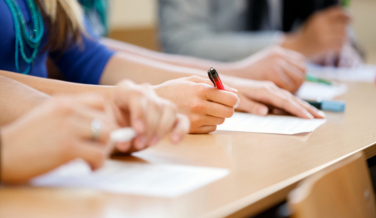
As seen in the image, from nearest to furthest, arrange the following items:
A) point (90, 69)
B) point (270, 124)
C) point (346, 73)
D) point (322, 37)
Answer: point (270, 124) < point (90, 69) < point (346, 73) < point (322, 37)

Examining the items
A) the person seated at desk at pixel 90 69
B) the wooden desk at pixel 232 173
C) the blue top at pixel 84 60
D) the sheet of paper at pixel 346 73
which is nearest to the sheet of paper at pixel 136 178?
the wooden desk at pixel 232 173

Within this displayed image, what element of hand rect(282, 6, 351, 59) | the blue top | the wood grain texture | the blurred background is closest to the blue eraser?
the wood grain texture

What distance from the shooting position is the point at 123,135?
47 cm

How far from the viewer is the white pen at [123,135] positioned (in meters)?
0.46

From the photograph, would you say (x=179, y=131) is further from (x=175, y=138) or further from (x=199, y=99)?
(x=199, y=99)

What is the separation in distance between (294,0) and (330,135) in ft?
4.61

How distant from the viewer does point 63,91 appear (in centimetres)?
67

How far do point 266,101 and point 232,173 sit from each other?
350 millimetres

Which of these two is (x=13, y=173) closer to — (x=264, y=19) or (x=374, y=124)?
(x=374, y=124)

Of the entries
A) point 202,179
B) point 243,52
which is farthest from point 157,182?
point 243,52

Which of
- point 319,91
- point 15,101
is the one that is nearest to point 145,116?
point 15,101

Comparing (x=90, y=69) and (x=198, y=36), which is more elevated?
(x=198, y=36)

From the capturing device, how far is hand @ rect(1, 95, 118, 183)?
1.33 feet

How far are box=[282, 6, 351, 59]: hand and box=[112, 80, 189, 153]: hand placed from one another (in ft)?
3.87
